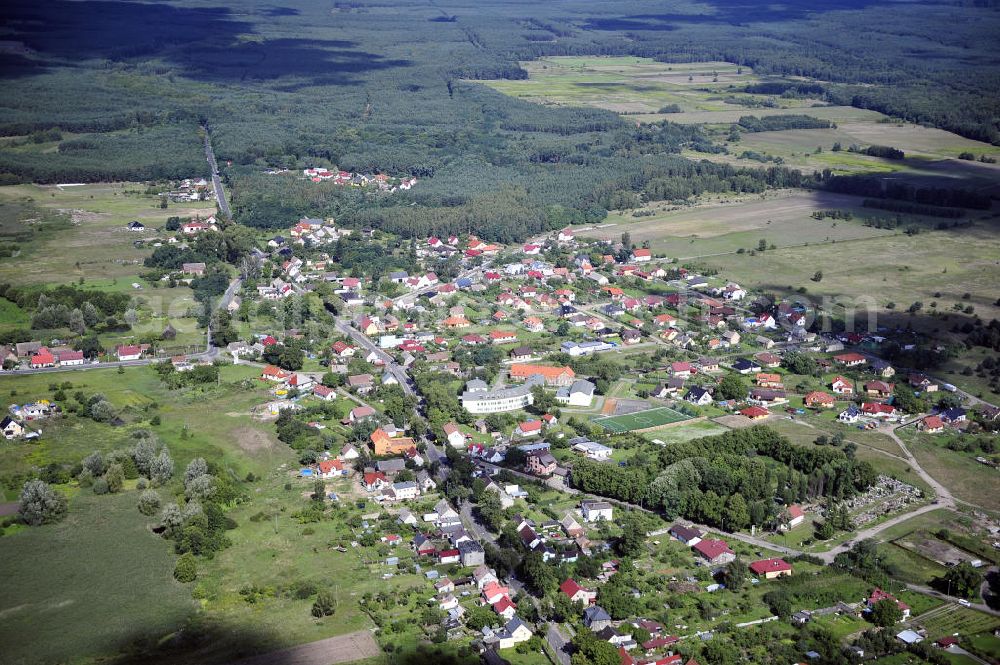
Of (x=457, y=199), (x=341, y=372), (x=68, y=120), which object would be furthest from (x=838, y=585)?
(x=68, y=120)

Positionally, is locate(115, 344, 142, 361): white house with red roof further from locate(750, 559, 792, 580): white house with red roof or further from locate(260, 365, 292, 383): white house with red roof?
locate(750, 559, 792, 580): white house with red roof

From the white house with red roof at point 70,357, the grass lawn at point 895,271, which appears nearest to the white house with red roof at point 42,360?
the white house with red roof at point 70,357

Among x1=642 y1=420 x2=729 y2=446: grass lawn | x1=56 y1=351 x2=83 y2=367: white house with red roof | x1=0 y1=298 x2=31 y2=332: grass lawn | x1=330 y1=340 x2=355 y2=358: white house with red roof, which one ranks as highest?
x1=642 y1=420 x2=729 y2=446: grass lawn

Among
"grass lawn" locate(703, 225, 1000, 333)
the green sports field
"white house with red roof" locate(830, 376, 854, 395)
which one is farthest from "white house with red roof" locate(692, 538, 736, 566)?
"grass lawn" locate(703, 225, 1000, 333)

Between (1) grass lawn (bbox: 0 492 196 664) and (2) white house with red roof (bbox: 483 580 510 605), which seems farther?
(2) white house with red roof (bbox: 483 580 510 605)

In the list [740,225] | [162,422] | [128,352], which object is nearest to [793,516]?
[162,422]

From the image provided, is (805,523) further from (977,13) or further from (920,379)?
(977,13)

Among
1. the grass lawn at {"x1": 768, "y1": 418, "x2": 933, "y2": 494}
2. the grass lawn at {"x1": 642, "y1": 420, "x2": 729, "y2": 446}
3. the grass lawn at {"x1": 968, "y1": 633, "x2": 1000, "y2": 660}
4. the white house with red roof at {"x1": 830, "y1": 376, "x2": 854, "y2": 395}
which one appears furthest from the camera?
the white house with red roof at {"x1": 830, "y1": 376, "x2": 854, "y2": 395}
